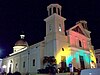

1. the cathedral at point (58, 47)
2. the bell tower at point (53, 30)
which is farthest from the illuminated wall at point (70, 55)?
the bell tower at point (53, 30)

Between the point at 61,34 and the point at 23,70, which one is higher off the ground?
the point at 61,34

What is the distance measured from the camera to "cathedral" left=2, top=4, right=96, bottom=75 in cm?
3069

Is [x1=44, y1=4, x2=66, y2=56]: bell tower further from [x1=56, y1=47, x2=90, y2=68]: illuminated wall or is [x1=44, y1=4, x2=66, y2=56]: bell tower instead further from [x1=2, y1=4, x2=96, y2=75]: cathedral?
[x1=56, y1=47, x2=90, y2=68]: illuminated wall

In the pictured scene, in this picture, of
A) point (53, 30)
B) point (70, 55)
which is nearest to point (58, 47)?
point (70, 55)

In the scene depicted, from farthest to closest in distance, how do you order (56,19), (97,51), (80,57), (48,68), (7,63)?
(97,51), (7,63), (80,57), (56,19), (48,68)

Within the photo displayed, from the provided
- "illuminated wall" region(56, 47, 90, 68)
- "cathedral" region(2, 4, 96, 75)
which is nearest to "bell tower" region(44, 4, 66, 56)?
"cathedral" region(2, 4, 96, 75)

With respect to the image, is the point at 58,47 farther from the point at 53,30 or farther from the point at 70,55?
the point at 53,30

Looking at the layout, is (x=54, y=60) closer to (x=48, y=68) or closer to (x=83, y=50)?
(x=48, y=68)

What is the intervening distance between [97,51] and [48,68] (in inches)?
1001

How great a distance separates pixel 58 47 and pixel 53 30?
3377 mm

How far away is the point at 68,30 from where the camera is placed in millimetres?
33281

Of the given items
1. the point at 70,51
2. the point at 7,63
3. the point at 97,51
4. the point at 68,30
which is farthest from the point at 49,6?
the point at 97,51

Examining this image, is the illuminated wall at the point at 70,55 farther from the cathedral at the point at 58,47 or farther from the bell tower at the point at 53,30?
the bell tower at the point at 53,30

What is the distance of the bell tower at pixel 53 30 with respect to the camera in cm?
3027
